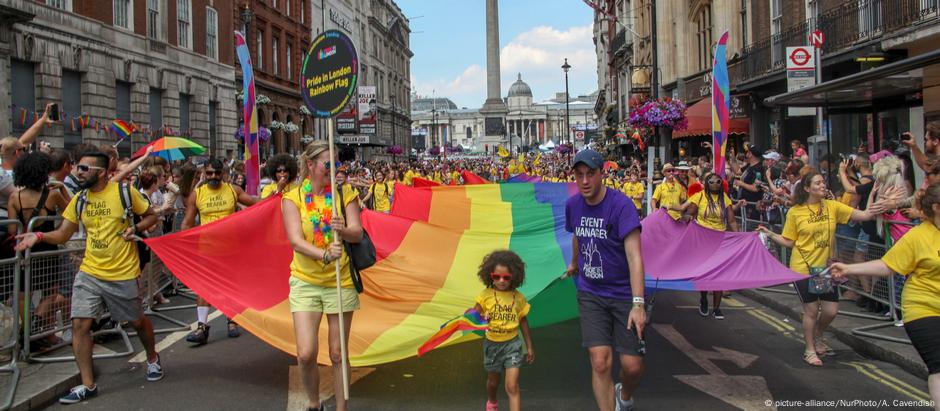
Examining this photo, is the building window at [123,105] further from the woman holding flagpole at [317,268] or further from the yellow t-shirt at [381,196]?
the woman holding flagpole at [317,268]

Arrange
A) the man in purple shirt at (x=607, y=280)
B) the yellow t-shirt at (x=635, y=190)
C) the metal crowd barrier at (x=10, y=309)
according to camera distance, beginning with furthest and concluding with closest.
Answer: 1. the yellow t-shirt at (x=635, y=190)
2. the metal crowd barrier at (x=10, y=309)
3. the man in purple shirt at (x=607, y=280)

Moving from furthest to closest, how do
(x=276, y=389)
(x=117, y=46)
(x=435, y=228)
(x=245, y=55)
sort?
(x=117, y=46)
(x=245, y=55)
(x=435, y=228)
(x=276, y=389)

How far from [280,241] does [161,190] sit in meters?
7.02

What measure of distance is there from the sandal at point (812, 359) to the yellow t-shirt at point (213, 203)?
5910mm

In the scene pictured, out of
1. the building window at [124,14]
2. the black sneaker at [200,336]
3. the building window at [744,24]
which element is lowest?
the black sneaker at [200,336]

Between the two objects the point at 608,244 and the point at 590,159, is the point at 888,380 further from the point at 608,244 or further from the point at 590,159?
the point at 590,159

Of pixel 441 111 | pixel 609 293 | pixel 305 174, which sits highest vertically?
pixel 441 111

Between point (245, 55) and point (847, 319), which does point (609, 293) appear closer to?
point (847, 319)

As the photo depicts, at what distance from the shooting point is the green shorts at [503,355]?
16.2 feet

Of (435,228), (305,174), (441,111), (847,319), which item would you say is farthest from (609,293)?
(441,111)

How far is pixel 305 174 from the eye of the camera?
517 cm

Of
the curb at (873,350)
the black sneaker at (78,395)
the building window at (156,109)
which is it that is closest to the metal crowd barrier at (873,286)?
the curb at (873,350)

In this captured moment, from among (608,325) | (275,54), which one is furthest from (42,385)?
(275,54)

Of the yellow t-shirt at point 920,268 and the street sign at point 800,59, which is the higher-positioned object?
the street sign at point 800,59
